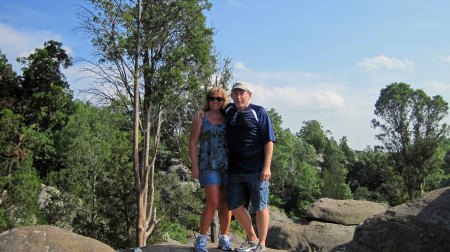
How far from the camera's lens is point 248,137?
17.6 ft

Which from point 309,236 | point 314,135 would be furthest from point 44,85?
point 314,135

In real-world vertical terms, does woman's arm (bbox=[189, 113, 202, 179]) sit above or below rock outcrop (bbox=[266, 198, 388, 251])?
above

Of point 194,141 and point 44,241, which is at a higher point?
point 194,141

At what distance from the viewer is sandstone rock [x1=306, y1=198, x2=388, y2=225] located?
52.2 feet

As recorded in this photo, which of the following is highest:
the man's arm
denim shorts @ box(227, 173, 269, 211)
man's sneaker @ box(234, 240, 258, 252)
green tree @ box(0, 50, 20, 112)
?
green tree @ box(0, 50, 20, 112)

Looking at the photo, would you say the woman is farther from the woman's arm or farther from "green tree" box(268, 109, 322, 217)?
"green tree" box(268, 109, 322, 217)

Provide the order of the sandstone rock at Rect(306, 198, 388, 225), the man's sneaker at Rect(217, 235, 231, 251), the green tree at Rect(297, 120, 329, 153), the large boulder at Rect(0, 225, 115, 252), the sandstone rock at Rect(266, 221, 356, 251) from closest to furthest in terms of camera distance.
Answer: the large boulder at Rect(0, 225, 115, 252), the man's sneaker at Rect(217, 235, 231, 251), the sandstone rock at Rect(266, 221, 356, 251), the sandstone rock at Rect(306, 198, 388, 225), the green tree at Rect(297, 120, 329, 153)

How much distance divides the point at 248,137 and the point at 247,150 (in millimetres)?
153

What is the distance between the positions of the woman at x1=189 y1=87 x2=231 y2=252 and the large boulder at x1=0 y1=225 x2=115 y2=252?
1.32 m

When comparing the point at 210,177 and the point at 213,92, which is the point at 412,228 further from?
the point at 213,92

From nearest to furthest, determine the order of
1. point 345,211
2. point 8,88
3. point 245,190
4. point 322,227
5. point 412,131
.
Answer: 1. point 245,190
2. point 322,227
3. point 345,211
4. point 8,88
5. point 412,131

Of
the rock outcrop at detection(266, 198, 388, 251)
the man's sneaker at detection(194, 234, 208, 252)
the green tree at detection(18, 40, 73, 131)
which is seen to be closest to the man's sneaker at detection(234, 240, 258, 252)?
the man's sneaker at detection(194, 234, 208, 252)

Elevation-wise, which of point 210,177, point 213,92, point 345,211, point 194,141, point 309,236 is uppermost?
point 213,92

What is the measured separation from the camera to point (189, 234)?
28969 mm
